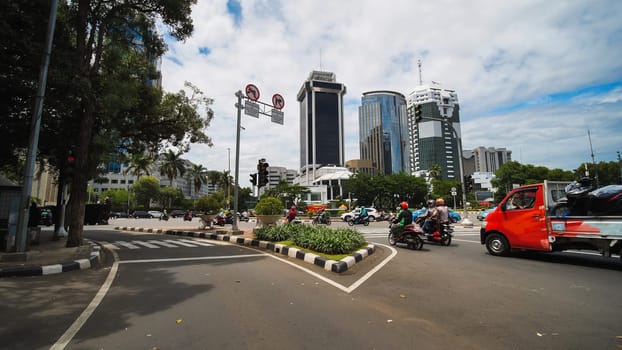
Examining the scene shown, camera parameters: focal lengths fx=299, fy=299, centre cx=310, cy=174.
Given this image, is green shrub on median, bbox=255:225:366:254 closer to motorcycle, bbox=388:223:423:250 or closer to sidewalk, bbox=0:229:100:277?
motorcycle, bbox=388:223:423:250

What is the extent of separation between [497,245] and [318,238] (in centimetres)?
537

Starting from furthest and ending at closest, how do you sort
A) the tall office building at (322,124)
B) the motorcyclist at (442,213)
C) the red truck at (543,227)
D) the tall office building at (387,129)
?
the tall office building at (387,129)
the tall office building at (322,124)
the motorcyclist at (442,213)
the red truck at (543,227)

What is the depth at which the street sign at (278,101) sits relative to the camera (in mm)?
14273

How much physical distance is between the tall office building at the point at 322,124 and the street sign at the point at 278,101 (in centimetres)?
13040

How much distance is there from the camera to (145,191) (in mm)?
72500

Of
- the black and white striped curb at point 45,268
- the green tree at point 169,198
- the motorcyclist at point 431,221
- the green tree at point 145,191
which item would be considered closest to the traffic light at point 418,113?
the motorcyclist at point 431,221

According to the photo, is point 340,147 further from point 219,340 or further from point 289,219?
point 219,340

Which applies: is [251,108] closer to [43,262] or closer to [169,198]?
[43,262]

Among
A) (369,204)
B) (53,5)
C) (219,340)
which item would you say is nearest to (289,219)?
(53,5)

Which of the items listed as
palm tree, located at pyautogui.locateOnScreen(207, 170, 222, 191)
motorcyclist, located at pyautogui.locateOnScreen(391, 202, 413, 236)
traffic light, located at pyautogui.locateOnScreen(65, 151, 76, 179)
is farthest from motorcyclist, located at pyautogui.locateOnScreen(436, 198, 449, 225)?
palm tree, located at pyautogui.locateOnScreen(207, 170, 222, 191)

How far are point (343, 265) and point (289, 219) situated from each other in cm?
1025

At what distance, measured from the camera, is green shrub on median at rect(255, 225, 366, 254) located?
28.5 ft

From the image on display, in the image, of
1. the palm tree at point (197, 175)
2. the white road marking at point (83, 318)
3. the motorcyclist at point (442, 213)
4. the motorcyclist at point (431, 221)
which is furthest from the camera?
the palm tree at point (197, 175)

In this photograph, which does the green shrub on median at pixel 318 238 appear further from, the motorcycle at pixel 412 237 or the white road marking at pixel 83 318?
the white road marking at pixel 83 318
